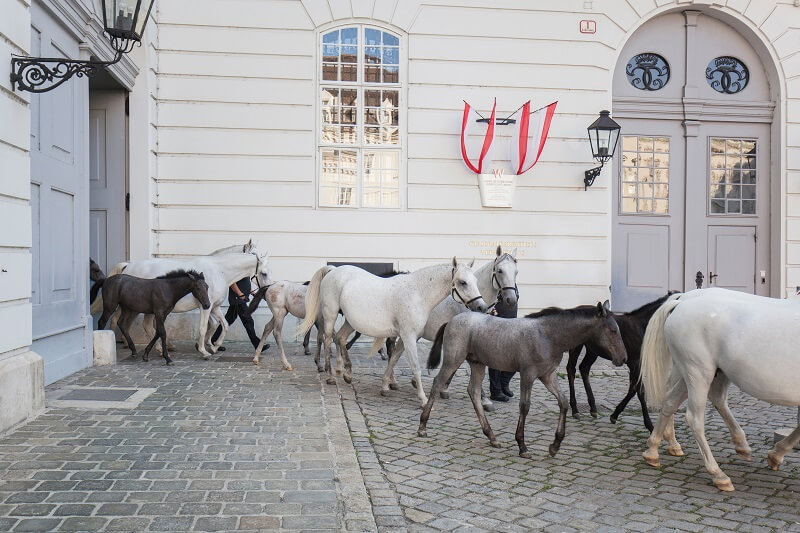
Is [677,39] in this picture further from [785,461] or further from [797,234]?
[785,461]

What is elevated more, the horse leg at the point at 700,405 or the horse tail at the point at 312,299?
the horse tail at the point at 312,299

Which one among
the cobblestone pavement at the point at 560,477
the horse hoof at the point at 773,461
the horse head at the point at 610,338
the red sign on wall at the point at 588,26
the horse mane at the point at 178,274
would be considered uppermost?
the red sign on wall at the point at 588,26

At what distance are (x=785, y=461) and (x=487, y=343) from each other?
2434 millimetres

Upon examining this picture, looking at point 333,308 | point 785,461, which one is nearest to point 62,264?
point 333,308

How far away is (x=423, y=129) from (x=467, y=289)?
18.7 ft

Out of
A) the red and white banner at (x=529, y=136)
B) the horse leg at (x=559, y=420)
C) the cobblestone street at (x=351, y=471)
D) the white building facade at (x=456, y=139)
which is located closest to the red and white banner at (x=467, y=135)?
the white building facade at (x=456, y=139)

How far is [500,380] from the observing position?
7418 millimetres

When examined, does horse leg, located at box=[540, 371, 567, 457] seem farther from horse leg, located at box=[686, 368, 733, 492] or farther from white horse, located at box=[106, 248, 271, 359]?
white horse, located at box=[106, 248, 271, 359]

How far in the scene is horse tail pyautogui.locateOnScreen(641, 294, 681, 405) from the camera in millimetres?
5188

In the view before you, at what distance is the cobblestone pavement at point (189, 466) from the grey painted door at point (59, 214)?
74 cm

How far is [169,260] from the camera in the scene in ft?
32.7

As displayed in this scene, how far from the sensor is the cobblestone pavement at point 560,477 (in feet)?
13.0

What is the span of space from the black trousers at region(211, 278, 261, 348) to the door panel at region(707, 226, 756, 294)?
8.14 metres

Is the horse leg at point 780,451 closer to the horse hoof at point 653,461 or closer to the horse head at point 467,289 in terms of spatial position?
the horse hoof at point 653,461
